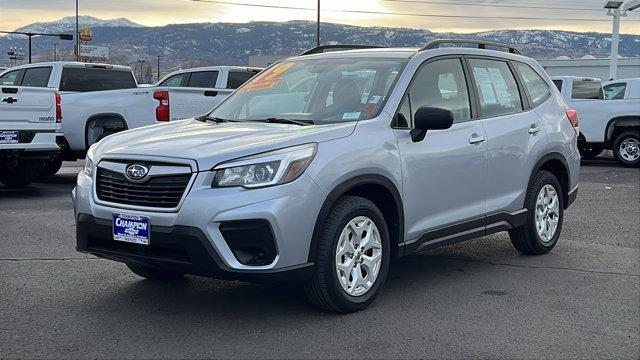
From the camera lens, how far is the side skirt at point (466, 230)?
5398 millimetres

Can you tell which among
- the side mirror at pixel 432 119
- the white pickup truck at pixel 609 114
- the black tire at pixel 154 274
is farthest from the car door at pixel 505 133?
the white pickup truck at pixel 609 114

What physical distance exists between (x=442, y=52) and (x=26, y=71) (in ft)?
31.9

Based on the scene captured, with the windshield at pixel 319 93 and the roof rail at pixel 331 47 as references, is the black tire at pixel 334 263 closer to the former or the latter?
the windshield at pixel 319 93

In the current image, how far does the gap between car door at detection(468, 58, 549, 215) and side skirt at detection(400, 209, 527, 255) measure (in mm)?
62

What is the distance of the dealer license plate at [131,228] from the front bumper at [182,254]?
2.0 inches

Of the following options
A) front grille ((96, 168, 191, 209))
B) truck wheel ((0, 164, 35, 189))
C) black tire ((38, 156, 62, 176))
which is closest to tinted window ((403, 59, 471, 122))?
front grille ((96, 168, 191, 209))

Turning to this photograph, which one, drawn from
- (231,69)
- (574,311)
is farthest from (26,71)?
(574,311)

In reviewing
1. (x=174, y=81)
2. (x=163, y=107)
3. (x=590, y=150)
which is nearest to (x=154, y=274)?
(x=163, y=107)

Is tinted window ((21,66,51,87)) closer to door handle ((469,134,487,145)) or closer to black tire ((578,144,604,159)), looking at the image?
door handle ((469,134,487,145))

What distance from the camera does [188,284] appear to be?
18.3 feet

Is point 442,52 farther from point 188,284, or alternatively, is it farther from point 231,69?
point 231,69

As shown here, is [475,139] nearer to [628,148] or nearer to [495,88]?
[495,88]

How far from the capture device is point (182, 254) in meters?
4.42

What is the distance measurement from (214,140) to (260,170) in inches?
18.6
